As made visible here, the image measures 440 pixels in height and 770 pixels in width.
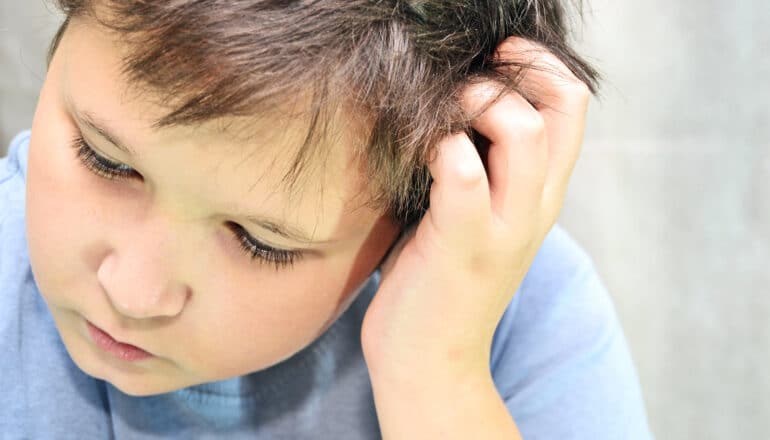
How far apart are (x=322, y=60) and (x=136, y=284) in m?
0.16

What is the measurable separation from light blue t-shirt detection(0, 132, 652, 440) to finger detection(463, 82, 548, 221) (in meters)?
0.19

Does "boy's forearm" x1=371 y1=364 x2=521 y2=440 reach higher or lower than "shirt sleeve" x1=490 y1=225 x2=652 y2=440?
higher

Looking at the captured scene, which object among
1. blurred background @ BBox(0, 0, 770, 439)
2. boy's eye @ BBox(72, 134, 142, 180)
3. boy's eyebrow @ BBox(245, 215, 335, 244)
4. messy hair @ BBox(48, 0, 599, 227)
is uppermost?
messy hair @ BBox(48, 0, 599, 227)

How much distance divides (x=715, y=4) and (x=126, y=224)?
72 cm

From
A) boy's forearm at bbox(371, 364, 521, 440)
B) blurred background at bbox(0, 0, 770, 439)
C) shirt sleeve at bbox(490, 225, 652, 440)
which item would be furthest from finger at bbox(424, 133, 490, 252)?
blurred background at bbox(0, 0, 770, 439)

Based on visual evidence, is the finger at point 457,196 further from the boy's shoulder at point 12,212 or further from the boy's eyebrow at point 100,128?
the boy's shoulder at point 12,212

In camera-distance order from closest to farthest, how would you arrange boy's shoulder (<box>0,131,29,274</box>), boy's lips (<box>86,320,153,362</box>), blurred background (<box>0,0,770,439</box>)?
boy's lips (<box>86,320,153,362</box>), boy's shoulder (<box>0,131,29,274</box>), blurred background (<box>0,0,770,439</box>)

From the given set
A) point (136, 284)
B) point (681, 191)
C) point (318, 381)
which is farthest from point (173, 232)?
point (681, 191)

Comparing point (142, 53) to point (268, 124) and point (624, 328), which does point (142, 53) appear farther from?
point (624, 328)

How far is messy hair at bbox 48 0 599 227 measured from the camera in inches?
16.1

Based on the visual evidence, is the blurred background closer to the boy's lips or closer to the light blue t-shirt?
the light blue t-shirt

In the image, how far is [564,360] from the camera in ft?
2.24

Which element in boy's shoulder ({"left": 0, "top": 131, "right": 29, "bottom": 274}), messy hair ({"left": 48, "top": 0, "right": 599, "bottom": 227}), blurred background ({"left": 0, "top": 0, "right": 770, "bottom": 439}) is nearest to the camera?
messy hair ({"left": 48, "top": 0, "right": 599, "bottom": 227})

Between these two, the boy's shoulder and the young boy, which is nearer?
the young boy
